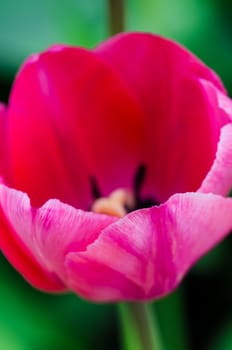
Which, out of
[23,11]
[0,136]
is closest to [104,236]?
[0,136]

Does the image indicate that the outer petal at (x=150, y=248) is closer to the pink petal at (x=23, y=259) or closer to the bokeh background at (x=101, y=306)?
the pink petal at (x=23, y=259)

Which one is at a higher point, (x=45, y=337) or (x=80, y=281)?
(x=80, y=281)

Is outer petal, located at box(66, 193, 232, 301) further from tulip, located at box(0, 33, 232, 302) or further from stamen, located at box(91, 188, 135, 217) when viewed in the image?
stamen, located at box(91, 188, 135, 217)

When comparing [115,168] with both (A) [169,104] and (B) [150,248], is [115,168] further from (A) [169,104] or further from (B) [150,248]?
(B) [150,248]

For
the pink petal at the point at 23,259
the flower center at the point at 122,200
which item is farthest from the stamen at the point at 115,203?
the pink petal at the point at 23,259

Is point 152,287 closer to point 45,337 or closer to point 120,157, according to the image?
point 120,157
